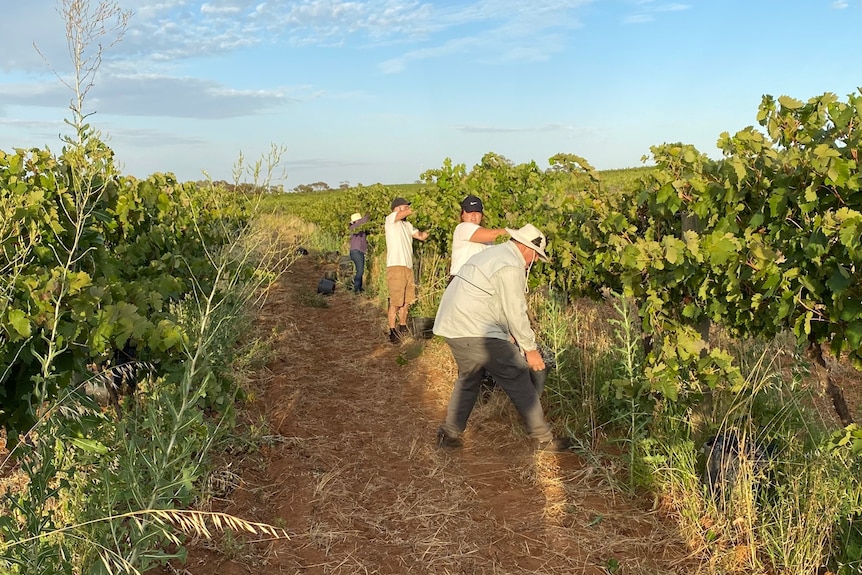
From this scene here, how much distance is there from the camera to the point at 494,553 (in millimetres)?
3682

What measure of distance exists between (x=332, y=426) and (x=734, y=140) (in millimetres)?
4001

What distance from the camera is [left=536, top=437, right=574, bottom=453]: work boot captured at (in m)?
4.84

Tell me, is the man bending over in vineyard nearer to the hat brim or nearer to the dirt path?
the dirt path

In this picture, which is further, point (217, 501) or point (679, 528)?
point (217, 501)

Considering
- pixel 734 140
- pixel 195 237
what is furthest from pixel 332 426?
pixel 734 140

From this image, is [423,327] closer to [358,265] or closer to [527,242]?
[527,242]

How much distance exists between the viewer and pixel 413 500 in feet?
14.2

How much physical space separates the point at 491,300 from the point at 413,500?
1.56 m

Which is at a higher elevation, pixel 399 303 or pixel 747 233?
pixel 747 233

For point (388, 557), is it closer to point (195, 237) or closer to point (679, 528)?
point (679, 528)

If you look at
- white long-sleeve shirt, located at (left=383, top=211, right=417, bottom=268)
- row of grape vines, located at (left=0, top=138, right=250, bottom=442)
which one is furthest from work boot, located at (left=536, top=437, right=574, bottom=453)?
white long-sleeve shirt, located at (left=383, top=211, right=417, bottom=268)

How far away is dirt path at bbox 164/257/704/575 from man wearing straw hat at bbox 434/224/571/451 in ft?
1.37

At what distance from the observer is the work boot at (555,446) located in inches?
190

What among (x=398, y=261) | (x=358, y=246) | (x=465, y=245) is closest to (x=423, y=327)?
(x=398, y=261)
